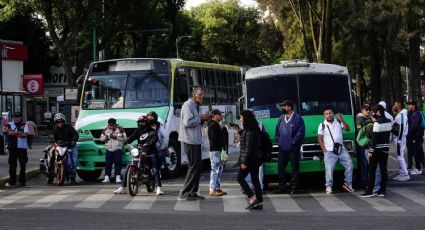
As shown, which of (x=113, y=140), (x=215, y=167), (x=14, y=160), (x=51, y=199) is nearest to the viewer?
(x=51, y=199)

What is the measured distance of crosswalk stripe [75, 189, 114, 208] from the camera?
13805 millimetres

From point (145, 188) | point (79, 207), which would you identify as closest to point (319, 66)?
point (145, 188)

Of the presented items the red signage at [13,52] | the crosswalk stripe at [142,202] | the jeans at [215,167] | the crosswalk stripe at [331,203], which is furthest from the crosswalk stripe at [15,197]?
the red signage at [13,52]

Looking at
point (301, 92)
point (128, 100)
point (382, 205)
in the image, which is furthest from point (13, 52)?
point (382, 205)

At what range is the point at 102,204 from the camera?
1395 centimetres

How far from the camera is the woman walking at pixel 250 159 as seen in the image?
42.4 feet

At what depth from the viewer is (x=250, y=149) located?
512 inches

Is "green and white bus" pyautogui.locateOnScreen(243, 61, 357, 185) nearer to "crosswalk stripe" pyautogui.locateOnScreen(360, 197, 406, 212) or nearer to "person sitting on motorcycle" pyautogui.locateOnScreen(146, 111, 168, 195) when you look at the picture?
"crosswalk stripe" pyautogui.locateOnScreen(360, 197, 406, 212)

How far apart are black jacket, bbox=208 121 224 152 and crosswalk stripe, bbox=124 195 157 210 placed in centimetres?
152

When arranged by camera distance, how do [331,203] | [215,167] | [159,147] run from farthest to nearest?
1. [159,147]
2. [215,167]
3. [331,203]

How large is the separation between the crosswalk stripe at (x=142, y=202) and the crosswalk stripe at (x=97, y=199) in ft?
1.72

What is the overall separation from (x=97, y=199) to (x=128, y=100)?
5346mm

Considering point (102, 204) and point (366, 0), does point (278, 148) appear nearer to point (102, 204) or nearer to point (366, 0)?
point (102, 204)

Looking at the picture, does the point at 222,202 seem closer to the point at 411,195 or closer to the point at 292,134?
the point at 292,134
